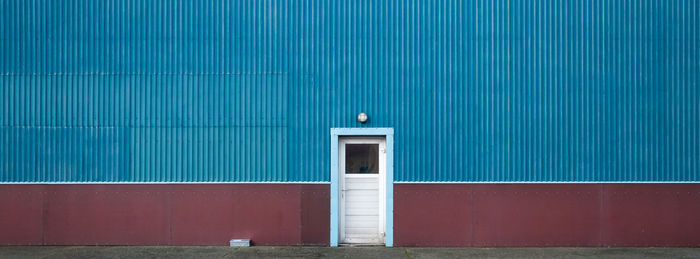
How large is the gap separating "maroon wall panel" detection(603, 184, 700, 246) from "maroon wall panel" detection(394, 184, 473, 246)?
254cm

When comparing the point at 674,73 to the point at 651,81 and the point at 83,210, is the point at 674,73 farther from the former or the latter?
the point at 83,210

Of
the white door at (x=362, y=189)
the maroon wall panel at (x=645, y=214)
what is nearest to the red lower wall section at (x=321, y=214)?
the maroon wall panel at (x=645, y=214)

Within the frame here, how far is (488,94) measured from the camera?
1032 cm

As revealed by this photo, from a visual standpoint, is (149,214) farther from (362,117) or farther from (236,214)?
(362,117)

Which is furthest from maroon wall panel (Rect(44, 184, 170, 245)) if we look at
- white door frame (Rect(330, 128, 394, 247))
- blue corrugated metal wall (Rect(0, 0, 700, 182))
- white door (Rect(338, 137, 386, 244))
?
white door (Rect(338, 137, 386, 244))

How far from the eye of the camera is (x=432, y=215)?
10250mm

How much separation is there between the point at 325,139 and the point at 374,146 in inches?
36.2

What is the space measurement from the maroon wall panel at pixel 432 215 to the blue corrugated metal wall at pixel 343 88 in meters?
0.29

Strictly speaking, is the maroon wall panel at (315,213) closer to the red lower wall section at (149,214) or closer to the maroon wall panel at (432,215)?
the red lower wall section at (149,214)

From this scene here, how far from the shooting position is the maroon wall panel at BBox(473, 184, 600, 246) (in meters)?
10.2

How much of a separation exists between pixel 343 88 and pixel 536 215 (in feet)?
13.7

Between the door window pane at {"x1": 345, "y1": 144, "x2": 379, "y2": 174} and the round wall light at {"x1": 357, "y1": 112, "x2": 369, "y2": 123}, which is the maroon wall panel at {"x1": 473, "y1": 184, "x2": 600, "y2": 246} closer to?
the door window pane at {"x1": 345, "y1": 144, "x2": 379, "y2": 174}

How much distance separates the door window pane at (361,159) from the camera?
413 inches

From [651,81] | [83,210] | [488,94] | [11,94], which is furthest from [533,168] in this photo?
[11,94]
